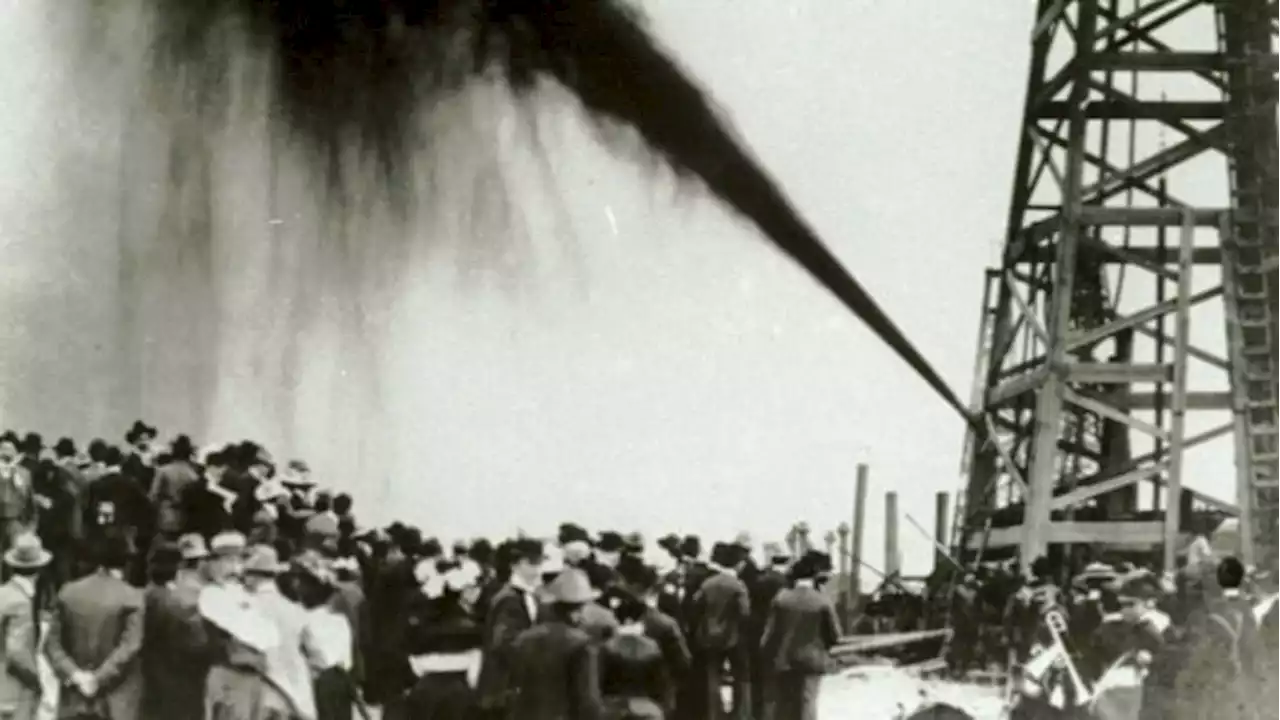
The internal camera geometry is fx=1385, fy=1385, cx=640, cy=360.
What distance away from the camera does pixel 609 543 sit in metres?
10.4

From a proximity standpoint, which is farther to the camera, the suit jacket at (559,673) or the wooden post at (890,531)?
the wooden post at (890,531)

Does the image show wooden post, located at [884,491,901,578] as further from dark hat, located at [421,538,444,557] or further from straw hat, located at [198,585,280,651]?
straw hat, located at [198,585,280,651]

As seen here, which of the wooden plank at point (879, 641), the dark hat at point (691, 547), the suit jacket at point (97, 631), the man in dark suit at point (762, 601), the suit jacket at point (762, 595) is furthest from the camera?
the wooden plank at point (879, 641)

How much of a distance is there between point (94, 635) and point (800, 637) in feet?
16.6

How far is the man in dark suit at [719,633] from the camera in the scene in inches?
420

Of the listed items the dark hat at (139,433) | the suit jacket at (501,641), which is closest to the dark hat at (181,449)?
the dark hat at (139,433)

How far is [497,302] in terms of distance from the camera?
1291 cm

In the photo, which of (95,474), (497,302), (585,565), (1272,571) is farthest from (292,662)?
(1272,571)

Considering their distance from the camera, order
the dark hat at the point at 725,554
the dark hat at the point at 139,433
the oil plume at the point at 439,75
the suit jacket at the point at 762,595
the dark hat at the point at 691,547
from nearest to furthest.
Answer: the dark hat at the point at 725,554, the suit jacket at the point at 762,595, the dark hat at the point at 691,547, the dark hat at the point at 139,433, the oil plume at the point at 439,75

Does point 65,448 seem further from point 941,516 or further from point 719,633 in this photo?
point 941,516

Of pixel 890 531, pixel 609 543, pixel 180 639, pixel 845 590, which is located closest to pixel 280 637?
pixel 180 639

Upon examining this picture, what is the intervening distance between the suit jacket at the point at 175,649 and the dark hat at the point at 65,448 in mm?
3821

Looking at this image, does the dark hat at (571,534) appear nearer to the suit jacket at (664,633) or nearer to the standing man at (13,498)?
the suit jacket at (664,633)

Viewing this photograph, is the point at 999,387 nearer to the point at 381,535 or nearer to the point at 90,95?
the point at 381,535
